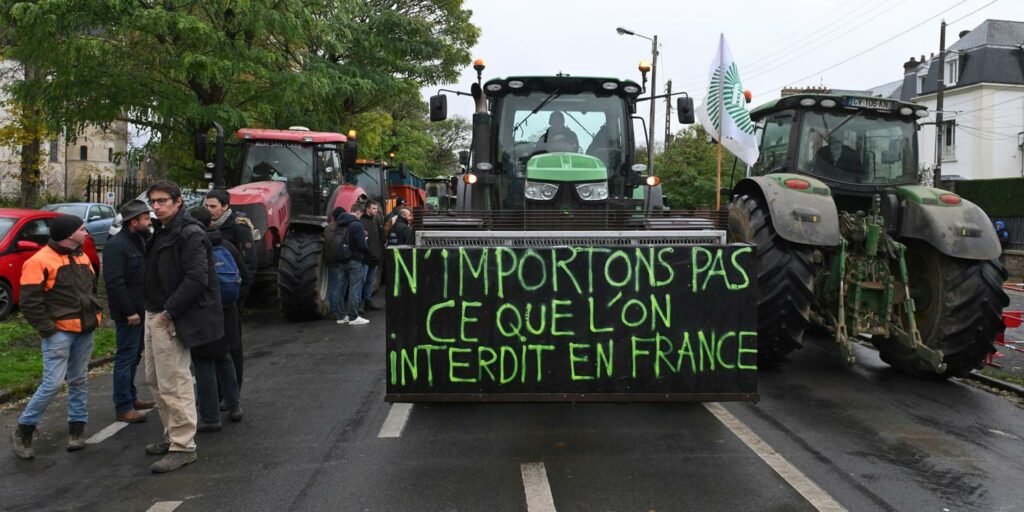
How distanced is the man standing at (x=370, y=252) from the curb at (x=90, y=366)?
12.8 feet

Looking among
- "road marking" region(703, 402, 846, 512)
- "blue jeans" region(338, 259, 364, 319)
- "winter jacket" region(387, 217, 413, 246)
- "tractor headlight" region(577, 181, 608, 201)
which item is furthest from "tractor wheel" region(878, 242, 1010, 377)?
"winter jacket" region(387, 217, 413, 246)

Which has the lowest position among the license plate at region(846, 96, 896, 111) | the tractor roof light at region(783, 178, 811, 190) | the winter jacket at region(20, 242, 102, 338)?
the winter jacket at region(20, 242, 102, 338)

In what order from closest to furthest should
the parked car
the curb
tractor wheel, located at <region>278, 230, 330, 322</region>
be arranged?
the curb, tractor wheel, located at <region>278, 230, 330, 322</region>, the parked car

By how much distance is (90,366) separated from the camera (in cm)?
887

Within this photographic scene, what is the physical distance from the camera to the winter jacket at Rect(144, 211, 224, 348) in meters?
5.53

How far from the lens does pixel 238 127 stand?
48.2 ft

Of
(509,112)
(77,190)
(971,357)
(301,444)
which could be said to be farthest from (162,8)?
(77,190)

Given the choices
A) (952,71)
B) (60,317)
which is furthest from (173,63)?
(952,71)

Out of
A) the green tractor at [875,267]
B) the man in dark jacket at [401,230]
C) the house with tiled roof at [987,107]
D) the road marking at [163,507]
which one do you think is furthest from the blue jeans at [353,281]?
the house with tiled roof at [987,107]

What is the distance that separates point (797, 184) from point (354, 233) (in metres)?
6.37

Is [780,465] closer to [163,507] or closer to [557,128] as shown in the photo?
[163,507]

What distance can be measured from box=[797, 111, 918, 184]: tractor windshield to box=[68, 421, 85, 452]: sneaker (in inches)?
288

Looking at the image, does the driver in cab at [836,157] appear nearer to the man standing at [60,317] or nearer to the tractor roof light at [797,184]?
the tractor roof light at [797,184]

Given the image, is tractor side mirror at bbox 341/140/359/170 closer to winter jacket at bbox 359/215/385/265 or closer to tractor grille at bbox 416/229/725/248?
winter jacket at bbox 359/215/385/265
